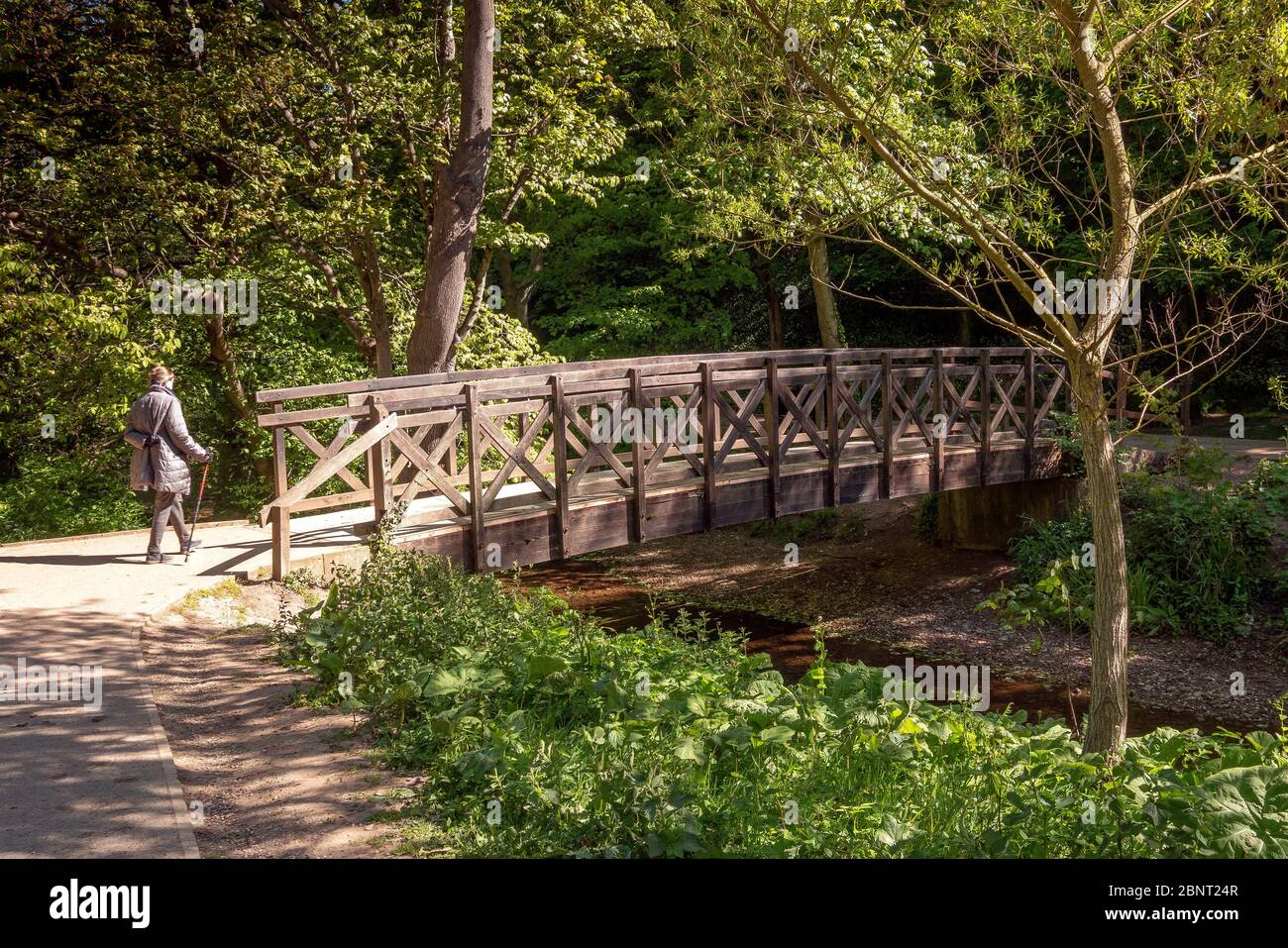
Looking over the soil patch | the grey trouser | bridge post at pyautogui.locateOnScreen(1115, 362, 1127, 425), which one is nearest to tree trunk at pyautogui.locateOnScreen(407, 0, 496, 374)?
the grey trouser

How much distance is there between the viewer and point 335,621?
6.93 m

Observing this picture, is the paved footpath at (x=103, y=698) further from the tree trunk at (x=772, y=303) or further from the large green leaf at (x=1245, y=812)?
the tree trunk at (x=772, y=303)

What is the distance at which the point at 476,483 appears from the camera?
9414 mm

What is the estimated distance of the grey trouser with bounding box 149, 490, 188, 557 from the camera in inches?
371

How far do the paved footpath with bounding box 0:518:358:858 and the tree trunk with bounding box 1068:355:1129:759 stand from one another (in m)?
5.30

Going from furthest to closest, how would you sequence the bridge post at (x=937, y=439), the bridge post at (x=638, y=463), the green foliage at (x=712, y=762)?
the bridge post at (x=937, y=439) < the bridge post at (x=638, y=463) < the green foliage at (x=712, y=762)

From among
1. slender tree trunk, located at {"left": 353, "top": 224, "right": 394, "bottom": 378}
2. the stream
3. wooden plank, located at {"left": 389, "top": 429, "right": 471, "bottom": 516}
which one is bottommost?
the stream

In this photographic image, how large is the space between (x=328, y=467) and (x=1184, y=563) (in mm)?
10415

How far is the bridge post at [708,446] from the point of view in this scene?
1110 centimetres

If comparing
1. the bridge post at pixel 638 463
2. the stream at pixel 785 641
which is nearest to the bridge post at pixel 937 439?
the stream at pixel 785 641

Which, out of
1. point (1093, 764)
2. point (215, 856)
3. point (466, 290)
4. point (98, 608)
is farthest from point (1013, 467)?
point (215, 856)

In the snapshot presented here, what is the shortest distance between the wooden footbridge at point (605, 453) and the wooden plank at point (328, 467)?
0.02 metres

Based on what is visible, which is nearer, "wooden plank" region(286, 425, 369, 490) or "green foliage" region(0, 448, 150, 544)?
"wooden plank" region(286, 425, 369, 490)

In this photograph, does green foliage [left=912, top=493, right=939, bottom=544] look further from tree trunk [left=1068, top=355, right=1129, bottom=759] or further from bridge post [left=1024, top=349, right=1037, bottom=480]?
tree trunk [left=1068, top=355, right=1129, bottom=759]
